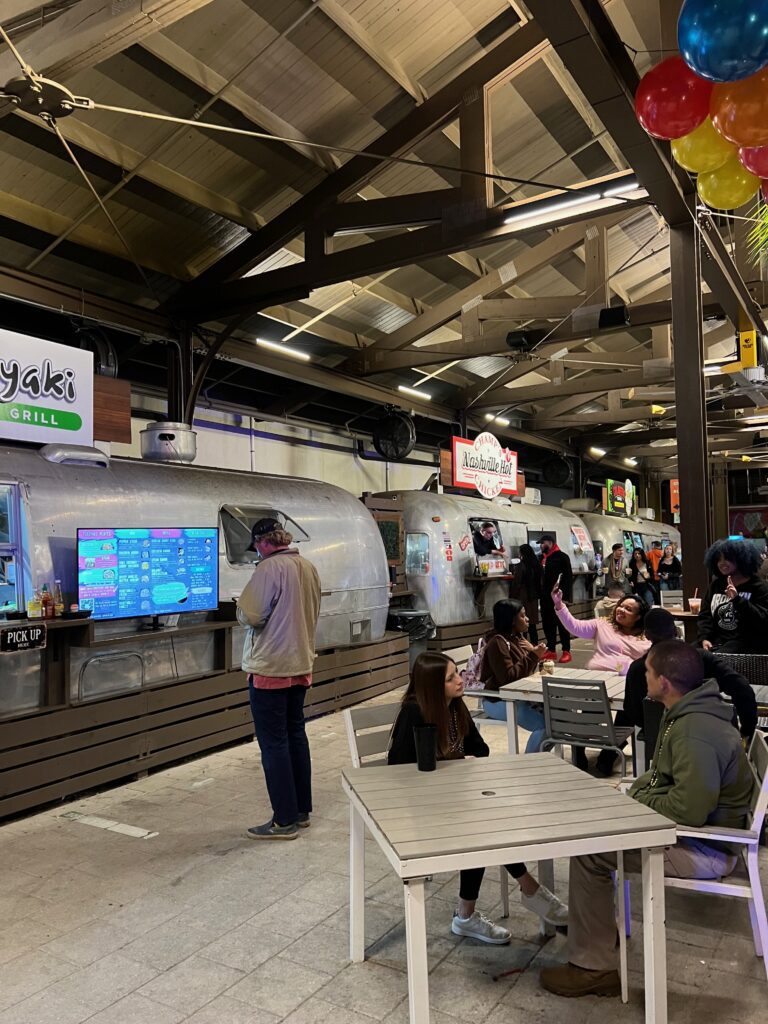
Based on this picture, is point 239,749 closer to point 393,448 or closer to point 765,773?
point 765,773

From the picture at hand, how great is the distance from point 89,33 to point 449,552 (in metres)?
7.99

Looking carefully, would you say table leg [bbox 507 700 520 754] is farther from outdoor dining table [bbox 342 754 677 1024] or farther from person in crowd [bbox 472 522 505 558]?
person in crowd [bbox 472 522 505 558]

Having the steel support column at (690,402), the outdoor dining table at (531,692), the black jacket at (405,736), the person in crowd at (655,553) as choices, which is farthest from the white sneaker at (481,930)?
the person in crowd at (655,553)

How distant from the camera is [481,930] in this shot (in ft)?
10.5

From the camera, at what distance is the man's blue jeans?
14.7 feet

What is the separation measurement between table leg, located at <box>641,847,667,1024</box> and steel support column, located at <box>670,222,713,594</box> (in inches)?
175

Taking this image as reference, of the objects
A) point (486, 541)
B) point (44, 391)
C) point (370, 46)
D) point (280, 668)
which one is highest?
point (370, 46)

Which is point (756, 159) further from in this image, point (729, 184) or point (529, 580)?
point (529, 580)

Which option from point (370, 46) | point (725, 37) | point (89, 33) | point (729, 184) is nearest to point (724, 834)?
point (725, 37)

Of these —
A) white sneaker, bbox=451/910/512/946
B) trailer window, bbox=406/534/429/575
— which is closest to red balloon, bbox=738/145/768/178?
white sneaker, bbox=451/910/512/946

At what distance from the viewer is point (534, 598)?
11.8m

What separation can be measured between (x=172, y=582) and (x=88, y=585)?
2.61ft

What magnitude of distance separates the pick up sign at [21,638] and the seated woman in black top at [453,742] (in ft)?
9.03

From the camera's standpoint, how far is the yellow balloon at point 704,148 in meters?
3.71
